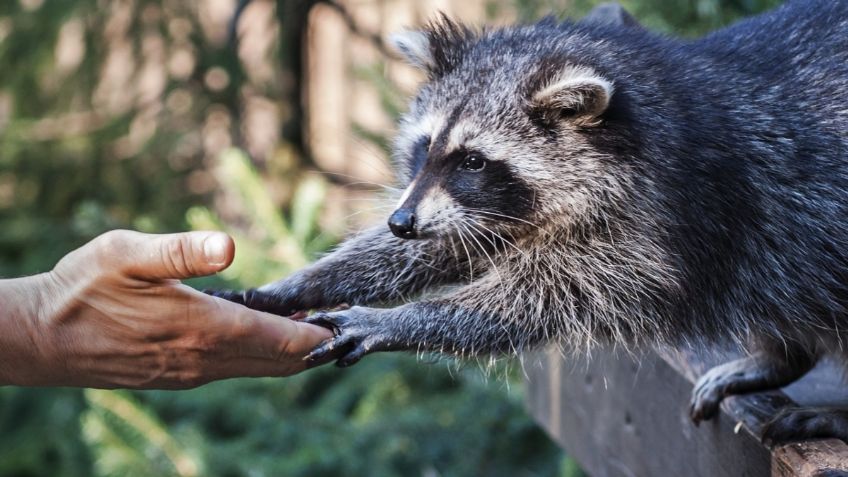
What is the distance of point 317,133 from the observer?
7242mm

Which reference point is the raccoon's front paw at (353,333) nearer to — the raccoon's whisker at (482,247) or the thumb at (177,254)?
the raccoon's whisker at (482,247)

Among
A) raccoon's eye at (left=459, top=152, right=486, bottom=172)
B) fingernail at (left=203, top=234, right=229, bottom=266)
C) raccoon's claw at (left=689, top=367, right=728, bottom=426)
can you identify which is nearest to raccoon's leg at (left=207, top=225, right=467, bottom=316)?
raccoon's eye at (left=459, top=152, right=486, bottom=172)

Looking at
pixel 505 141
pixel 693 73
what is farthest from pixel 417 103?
pixel 693 73

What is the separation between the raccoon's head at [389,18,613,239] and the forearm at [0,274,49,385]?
872 mm

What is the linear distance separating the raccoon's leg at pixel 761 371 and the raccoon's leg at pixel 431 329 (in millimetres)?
463

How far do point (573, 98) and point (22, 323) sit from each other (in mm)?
1361

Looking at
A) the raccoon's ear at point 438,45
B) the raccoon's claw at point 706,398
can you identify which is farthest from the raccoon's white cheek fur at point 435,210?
the raccoon's claw at point 706,398

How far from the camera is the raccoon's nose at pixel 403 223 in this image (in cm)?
253

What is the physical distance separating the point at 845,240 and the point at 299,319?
1.36 m

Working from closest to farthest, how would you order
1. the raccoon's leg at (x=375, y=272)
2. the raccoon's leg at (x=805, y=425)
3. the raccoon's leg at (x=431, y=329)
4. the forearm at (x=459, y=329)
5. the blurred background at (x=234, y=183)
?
the raccoon's leg at (x=805, y=425)
the raccoon's leg at (x=431, y=329)
the forearm at (x=459, y=329)
the raccoon's leg at (x=375, y=272)
the blurred background at (x=234, y=183)

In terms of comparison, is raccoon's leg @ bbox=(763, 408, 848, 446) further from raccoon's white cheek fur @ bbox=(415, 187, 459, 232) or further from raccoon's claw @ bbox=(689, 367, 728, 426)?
raccoon's white cheek fur @ bbox=(415, 187, 459, 232)

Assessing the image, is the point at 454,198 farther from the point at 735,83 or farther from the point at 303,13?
the point at 303,13

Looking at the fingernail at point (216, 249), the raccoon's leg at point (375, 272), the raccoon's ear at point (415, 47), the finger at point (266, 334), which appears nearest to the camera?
the fingernail at point (216, 249)

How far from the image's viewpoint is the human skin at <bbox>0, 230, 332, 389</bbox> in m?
1.88
